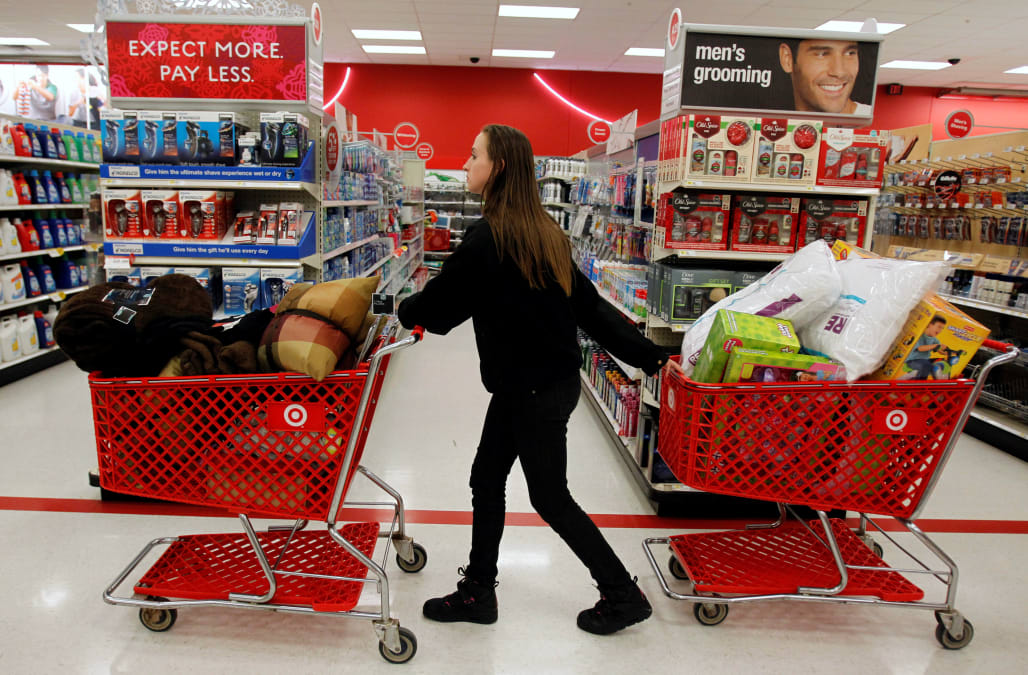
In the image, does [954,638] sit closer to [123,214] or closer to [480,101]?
[123,214]

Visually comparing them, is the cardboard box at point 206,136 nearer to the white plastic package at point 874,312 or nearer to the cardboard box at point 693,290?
the cardboard box at point 693,290

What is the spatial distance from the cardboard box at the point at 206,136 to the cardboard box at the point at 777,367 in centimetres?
269

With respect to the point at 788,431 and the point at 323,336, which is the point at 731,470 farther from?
the point at 323,336

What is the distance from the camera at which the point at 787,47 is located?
129 inches

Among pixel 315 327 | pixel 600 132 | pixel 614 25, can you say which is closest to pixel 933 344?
pixel 315 327

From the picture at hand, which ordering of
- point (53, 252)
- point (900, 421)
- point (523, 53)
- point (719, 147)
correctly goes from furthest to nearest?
point (523, 53)
point (53, 252)
point (719, 147)
point (900, 421)

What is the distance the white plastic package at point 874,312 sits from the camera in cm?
204

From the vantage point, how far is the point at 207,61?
355 centimetres

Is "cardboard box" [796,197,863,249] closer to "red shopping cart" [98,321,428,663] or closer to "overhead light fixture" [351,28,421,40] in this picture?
"red shopping cart" [98,321,428,663]

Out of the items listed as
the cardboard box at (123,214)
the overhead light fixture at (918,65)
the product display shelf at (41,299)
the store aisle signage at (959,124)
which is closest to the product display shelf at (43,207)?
the product display shelf at (41,299)

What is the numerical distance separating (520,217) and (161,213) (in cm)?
236

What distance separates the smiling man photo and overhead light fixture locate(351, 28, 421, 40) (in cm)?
866

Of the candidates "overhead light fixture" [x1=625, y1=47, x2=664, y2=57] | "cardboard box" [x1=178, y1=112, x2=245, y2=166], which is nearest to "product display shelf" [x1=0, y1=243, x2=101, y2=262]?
"cardboard box" [x1=178, y1=112, x2=245, y2=166]

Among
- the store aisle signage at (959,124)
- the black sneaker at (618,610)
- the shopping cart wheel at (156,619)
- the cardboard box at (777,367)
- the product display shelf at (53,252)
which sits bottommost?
the shopping cart wheel at (156,619)
